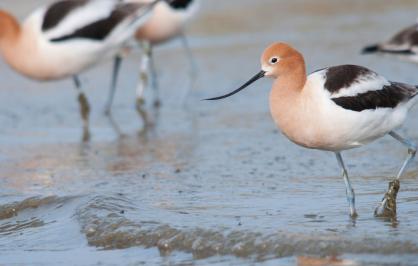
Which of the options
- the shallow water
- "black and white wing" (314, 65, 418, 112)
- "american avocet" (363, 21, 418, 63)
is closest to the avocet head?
"black and white wing" (314, 65, 418, 112)

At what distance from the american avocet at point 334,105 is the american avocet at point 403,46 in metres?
3.75

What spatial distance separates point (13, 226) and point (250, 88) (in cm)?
527

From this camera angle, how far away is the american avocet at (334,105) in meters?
6.45

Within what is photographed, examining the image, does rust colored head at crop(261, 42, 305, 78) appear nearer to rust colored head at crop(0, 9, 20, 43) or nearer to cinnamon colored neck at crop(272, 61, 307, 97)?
cinnamon colored neck at crop(272, 61, 307, 97)

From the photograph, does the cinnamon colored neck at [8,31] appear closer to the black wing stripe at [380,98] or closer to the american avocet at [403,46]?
the american avocet at [403,46]

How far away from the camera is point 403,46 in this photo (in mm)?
10656

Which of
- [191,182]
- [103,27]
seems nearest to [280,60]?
[191,182]

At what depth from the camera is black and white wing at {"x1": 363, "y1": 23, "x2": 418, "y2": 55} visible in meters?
10.6

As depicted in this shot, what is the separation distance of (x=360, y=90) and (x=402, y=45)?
165 inches

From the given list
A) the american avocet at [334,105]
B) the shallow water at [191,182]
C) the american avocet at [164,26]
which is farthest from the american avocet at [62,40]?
the american avocet at [334,105]

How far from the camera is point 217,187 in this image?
782cm

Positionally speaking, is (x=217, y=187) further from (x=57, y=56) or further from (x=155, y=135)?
(x=57, y=56)

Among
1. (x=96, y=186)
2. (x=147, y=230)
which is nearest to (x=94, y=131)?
(x=96, y=186)

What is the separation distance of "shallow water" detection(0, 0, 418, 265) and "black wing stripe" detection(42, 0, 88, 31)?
3.49 ft
